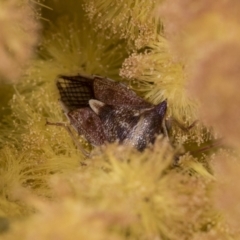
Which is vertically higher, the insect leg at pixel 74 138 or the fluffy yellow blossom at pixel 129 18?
the fluffy yellow blossom at pixel 129 18

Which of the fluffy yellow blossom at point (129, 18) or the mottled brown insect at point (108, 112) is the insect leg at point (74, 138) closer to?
the mottled brown insect at point (108, 112)

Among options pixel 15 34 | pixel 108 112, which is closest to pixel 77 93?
pixel 108 112

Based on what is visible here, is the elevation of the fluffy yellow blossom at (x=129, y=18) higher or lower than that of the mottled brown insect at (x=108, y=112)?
higher

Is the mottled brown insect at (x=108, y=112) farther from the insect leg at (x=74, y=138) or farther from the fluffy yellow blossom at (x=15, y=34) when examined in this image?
the fluffy yellow blossom at (x=15, y=34)

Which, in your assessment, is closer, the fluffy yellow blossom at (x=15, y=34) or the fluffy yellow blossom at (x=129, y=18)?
the fluffy yellow blossom at (x=15, y=34)

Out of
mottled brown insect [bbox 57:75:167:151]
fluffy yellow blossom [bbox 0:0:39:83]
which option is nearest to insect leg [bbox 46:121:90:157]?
mottled brown insect [bbox 57:75:167:151]

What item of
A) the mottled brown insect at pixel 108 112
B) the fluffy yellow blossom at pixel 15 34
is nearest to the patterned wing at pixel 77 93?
the mottled brown insect at pixel 108 112

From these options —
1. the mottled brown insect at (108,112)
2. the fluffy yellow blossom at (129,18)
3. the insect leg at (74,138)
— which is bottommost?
the insect leg at (74,138)

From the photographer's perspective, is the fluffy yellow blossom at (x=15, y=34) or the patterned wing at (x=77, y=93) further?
the patterned wing at (x=77, y=93)
